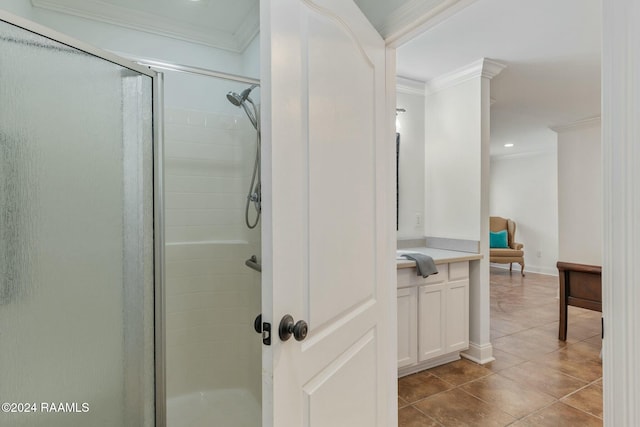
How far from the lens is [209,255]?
7.35ft

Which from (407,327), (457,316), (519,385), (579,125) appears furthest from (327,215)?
(579,125)

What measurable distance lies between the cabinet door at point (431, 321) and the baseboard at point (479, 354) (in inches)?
14.1

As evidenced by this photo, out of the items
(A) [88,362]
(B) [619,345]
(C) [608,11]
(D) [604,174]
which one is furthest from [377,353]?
(C) [608,11]

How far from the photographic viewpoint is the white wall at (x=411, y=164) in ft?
10.7

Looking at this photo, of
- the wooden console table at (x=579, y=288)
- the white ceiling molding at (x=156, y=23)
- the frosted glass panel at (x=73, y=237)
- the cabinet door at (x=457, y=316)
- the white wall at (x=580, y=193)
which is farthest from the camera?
the white wall at (x=580, y=193)

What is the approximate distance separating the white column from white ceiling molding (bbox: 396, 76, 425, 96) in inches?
99.4

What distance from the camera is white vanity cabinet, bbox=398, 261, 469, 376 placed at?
2.48m

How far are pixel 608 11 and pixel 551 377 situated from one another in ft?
8.61

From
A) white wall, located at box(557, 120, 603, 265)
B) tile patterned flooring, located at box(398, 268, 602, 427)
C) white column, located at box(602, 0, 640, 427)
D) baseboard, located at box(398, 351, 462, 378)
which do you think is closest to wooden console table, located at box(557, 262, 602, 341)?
tile patterned flooring, located at box(398, 268, 602, 427)

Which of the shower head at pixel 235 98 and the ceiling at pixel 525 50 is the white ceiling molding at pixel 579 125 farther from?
the shower head at pixel 235 98

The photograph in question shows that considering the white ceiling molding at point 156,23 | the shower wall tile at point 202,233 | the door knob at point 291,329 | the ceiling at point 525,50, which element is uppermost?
the ceiling at point 525,50

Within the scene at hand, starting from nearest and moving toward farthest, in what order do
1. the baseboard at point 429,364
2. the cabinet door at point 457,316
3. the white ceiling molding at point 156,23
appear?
the white ceiling molding at point 156,23 < the baseboard at point 429,364 < the cabinet door at point 457,316

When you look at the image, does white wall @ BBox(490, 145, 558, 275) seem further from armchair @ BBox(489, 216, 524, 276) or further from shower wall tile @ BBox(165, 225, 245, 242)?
shower wall tile @ BBox(165, 225, 245, 242)

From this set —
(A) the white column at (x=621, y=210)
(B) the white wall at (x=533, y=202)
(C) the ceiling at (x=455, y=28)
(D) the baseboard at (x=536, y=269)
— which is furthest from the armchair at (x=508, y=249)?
(A) the white column at (x=621, y=210)
